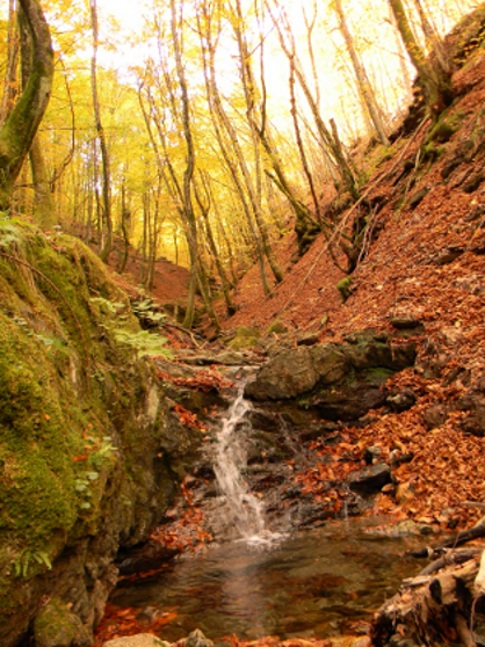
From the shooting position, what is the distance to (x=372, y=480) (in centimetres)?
601

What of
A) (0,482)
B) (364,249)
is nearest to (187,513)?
(0,482)

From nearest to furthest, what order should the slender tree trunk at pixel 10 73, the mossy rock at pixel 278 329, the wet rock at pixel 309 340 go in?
the slender tree trunk at pixel 10 73 → the wet rock at pixel 309 340 → the mossy rock at pixel 278 329

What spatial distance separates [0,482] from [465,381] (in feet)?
18.9

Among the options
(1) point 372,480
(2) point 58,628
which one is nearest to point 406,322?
(1) point 372,480

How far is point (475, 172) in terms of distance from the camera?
9.30 meters

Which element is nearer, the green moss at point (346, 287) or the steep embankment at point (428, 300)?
the steep embankment at point (428, 300)

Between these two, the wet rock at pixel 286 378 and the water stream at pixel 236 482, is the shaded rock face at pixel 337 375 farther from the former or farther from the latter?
the water stream at pixel 236 482

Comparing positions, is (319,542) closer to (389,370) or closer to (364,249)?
(389,370)

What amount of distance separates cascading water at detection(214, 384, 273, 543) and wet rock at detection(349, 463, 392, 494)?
1.47 metres

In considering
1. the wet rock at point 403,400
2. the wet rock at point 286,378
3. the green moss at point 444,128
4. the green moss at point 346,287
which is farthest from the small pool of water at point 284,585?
the green moss at point 444,128

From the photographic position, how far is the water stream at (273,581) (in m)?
3.62

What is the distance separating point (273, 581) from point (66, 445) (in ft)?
8.83

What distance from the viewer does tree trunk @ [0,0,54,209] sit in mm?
5078

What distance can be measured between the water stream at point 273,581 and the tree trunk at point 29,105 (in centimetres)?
500
